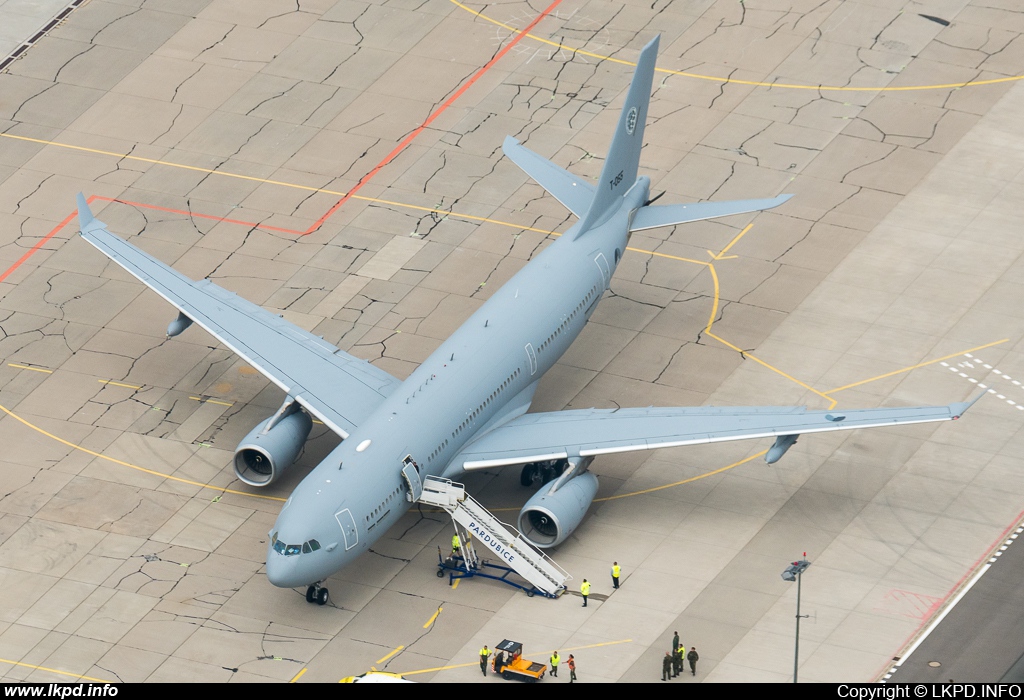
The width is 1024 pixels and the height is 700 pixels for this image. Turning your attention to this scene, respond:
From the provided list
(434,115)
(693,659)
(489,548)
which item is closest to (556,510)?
(489,548)

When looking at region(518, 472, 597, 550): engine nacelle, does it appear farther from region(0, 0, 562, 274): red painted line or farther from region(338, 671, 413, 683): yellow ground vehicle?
region(0, 0, 562, 274): red painted line

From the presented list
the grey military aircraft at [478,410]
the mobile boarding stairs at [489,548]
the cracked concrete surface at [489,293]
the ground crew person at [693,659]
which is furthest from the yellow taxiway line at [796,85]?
the ground crew person at [693,659]

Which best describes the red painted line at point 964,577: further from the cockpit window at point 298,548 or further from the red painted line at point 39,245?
the red painted line at point 39,245

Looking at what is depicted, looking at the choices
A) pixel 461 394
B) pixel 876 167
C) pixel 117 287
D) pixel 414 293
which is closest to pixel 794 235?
pixel 876 167

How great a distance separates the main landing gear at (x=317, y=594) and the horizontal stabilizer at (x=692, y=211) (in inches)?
918

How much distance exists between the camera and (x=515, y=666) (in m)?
72.4

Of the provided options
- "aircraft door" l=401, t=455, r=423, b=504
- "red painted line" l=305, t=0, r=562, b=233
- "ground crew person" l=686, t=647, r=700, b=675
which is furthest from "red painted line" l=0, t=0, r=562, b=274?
"ground crew person" l=686, t=647, r=700, b=675

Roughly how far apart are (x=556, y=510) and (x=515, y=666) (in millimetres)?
7182

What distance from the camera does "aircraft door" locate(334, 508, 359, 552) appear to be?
242 feet

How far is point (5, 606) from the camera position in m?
77.1

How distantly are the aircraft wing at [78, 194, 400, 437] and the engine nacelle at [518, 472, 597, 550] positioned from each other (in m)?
8.23

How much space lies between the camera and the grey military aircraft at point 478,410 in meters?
75.1

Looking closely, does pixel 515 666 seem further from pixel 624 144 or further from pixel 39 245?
pixel 39 245
